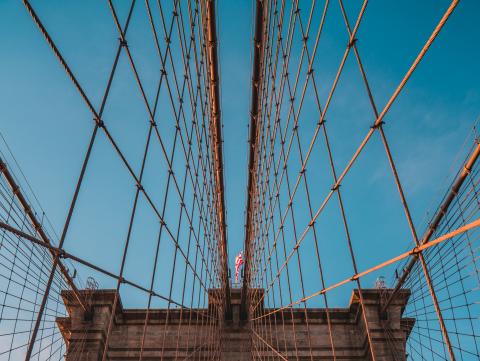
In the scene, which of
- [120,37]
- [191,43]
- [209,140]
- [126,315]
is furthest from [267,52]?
[126,315]

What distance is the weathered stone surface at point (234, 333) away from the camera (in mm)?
14727

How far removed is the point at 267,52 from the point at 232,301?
1050 cm

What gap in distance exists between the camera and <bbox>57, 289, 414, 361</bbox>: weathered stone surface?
14727 mm

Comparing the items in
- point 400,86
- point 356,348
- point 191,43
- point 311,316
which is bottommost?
point 400,86

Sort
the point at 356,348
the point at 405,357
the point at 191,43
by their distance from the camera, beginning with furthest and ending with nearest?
the point at 356,348, the point at 405,357, the point at 191,43

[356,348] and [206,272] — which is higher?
[206,272]

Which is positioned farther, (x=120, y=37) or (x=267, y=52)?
(x=267, y=52)

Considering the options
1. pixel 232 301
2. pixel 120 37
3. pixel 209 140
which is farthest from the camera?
pixel 232 301

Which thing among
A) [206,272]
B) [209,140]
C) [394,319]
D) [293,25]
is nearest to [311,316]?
[394,319]

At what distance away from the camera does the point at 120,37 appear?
4.75 metres

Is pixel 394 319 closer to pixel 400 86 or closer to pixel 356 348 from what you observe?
pixel 356 348

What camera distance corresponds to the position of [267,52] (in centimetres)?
929

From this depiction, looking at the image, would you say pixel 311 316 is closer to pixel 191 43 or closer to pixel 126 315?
pixel 126 315

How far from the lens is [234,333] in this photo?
53.8 feet
